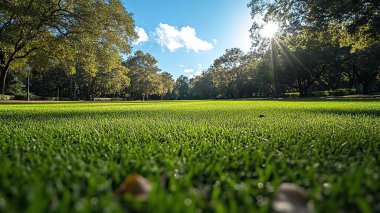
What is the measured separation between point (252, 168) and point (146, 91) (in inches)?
2681

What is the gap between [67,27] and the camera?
52.0ft

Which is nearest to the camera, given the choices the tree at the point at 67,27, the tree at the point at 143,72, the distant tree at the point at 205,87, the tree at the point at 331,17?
the tree at the point at 331,17

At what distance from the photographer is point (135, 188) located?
2.70ft

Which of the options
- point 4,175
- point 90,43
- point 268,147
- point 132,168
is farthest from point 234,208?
point 90,43

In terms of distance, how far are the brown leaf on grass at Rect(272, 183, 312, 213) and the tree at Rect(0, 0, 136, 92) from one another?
16416 mm

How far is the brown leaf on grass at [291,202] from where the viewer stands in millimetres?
697

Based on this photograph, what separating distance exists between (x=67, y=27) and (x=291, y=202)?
1773 centimetres

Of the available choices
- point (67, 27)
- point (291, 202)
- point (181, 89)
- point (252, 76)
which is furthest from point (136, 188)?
point (181, 89)

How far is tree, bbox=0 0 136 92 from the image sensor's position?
15.0 metres

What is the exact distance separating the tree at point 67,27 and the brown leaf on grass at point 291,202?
646 inches

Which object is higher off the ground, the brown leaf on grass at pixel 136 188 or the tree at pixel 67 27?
the tree at pixel 67 27

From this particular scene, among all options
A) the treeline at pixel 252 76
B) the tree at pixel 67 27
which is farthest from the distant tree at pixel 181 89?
the tree at pixel 67 27

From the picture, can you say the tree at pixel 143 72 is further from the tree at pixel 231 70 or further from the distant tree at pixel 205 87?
the distant tree at pixel 205 87

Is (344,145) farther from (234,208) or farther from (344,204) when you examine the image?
(234,208)
